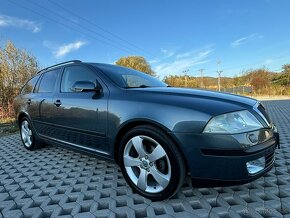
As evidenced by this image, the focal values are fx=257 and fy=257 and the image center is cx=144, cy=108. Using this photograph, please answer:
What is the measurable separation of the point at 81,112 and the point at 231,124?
190 centimetres

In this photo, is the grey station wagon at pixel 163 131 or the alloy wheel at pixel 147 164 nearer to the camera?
the grey station wagon at pixel 163 131

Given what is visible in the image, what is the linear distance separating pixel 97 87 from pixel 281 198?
2.33 meters

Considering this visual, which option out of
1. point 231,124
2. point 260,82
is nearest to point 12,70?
point 231,124

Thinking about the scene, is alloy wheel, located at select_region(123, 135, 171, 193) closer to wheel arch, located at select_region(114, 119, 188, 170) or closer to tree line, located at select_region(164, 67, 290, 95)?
wheel arch, located at select_region(114, 119, 188, 170)

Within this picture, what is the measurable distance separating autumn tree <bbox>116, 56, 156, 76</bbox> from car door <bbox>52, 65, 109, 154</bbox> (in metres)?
38.4

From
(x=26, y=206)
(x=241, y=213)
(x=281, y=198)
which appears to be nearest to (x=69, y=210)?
(x=26, y=206)

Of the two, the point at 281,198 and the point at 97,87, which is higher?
the point at 97,87

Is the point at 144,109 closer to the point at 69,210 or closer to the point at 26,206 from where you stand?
the point at 69,210

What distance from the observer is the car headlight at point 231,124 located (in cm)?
222

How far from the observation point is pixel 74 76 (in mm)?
3746

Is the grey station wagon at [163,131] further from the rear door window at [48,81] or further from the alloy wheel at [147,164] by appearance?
the rear door window at [48,81]

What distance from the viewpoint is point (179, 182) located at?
2.40 m

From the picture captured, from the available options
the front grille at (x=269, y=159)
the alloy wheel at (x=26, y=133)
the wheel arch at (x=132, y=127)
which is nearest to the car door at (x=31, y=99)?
the alloy wheel at (x=26, y=133)

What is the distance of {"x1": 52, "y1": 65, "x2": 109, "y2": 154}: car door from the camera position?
308 centimetres
